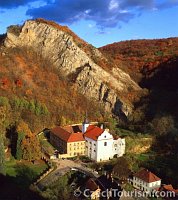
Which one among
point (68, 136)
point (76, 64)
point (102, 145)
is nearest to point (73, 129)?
point (68, 136)

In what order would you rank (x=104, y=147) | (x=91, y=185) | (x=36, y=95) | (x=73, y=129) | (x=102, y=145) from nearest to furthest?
(x=91, y=185) < (x=102, y=145) < (x=104, y=147) < (x=73, y=129) < (x=36, y=95)

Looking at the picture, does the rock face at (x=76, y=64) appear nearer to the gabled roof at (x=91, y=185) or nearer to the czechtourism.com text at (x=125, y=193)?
the czechtourism.com text at (x=125, y=193)

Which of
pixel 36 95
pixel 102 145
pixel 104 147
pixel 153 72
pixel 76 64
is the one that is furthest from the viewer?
pixel 153 72

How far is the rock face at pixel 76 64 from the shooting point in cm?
5306

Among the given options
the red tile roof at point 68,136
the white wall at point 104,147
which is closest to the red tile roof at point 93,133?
the white wall at point 104,147

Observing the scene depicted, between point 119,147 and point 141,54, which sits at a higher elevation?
point 141,54

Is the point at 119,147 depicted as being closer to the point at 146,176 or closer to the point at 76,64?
the point at 146,176

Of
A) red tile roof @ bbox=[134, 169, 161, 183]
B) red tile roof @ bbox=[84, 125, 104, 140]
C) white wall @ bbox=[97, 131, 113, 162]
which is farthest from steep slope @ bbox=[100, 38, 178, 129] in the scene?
red tile roof @ bbox=[134, 169, 161, 183]

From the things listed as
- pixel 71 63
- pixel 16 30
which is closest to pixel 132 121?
pixel 71 63

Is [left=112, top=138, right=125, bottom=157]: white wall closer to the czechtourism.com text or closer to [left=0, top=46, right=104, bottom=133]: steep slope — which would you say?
[left=0, top=46, right=104, bottom=133]: steep slope

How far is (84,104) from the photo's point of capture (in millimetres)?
50344

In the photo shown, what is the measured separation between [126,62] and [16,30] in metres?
19.4

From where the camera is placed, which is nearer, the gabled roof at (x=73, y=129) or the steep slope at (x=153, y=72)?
the gabled roof at (x=73, y=129)

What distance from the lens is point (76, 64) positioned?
55.7 meters
